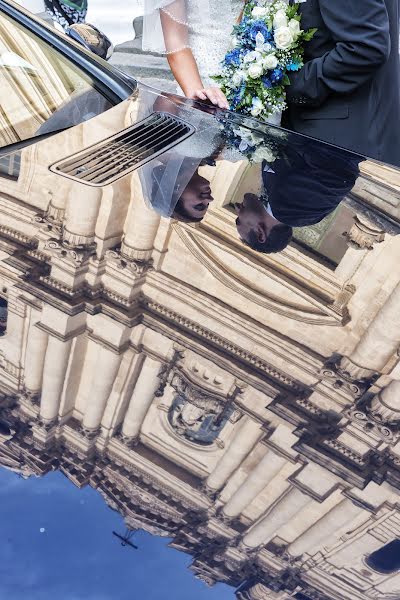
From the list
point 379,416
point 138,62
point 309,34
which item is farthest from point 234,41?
point 138,62

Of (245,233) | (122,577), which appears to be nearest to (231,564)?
(122,577)

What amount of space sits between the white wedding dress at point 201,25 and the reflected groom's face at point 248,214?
1.40 metres

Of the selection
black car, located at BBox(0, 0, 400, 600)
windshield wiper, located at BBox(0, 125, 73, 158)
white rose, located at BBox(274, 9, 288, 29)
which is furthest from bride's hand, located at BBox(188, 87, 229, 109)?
windshield wiper, located at BBox(0, 125, 73, 158)

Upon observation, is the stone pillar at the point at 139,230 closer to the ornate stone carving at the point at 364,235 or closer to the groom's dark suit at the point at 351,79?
the ornate stone carving at the point at 364,235

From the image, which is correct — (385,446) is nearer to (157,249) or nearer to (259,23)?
(157,249)

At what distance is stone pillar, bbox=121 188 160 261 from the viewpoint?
5.31ft

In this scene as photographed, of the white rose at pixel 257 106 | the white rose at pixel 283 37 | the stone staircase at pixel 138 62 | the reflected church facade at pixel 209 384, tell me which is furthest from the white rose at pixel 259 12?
the stone staircase at pixel 138 62

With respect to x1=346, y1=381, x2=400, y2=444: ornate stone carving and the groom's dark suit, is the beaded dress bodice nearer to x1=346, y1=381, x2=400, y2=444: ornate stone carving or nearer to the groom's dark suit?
the groom's dark suit

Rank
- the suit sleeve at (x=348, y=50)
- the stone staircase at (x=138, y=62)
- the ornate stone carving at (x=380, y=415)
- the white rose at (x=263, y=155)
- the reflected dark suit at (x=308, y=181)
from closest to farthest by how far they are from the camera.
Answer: the ornate stone carving at (x=380, y=415), the reflected dark suit at (x=308, y=181), the white rose at (x=263, y=155), the suit sleeve at (x=348, y=50), the stone staircase at (x=138, y=62)

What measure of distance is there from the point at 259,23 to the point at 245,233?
147 centimetres

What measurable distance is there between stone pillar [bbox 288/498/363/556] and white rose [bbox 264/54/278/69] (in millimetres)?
2143

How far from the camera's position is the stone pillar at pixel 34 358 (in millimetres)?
1319

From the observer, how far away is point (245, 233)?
1.76 m

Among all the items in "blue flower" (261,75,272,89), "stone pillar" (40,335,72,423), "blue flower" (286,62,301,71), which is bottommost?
"stone pillar" (40,335,72,423)
